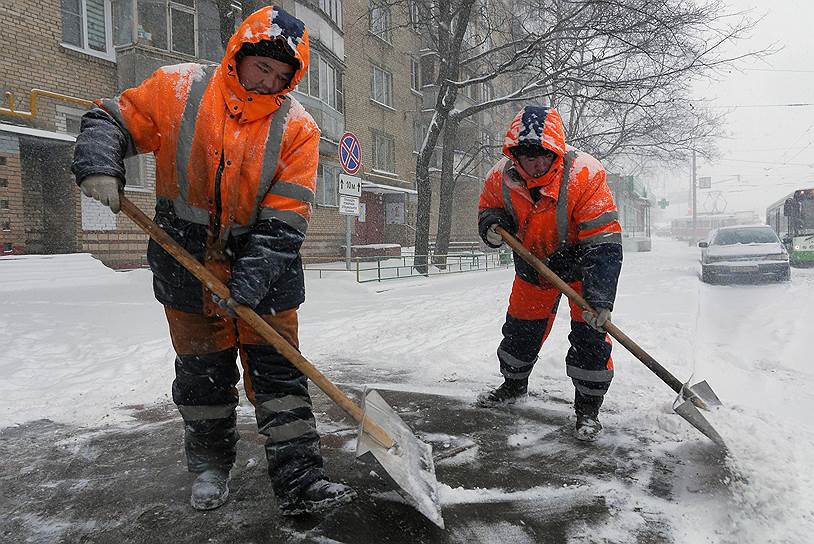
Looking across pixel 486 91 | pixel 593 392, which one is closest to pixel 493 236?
pixel 593 392

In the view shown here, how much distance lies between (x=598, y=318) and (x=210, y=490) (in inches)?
81.6

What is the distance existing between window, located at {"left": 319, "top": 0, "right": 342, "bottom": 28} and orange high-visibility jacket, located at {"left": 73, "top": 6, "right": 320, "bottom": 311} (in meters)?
14.8

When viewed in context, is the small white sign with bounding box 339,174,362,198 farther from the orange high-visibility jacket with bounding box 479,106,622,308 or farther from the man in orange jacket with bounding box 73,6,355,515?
the man in orange jacket with bounding box 73,6,355,515

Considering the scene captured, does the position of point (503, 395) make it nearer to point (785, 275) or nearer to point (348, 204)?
point (348, 204)

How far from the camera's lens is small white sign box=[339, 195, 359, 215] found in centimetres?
954

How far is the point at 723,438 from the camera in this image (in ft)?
8.92

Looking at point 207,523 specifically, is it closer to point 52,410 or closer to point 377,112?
point 52,410

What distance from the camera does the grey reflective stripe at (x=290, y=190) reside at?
83.5 inches

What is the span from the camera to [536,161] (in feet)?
9.67

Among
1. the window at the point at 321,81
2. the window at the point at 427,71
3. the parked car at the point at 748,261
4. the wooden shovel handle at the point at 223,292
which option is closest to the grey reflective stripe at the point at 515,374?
the wooden shovel handle at the point at 223,292

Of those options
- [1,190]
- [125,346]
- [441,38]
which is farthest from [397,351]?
[441,38]

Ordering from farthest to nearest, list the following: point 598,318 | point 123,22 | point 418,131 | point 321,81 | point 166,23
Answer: point 418,131, point 321,81, point 166,23, point 123,22, point 598,318

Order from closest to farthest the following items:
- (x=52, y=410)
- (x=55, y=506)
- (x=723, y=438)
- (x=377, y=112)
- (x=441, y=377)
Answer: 1. (x=55, y=506)
2. (x=723, y=438)
3. (x=52, y=410)
4. (x=441, y=377)
5. (x=377, y=112)

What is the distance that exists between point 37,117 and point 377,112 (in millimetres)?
11608
